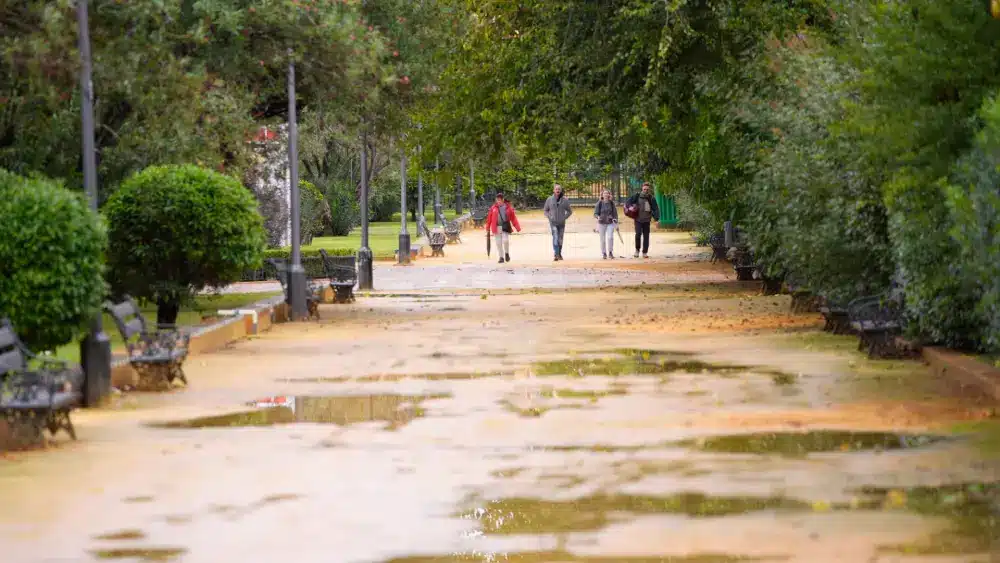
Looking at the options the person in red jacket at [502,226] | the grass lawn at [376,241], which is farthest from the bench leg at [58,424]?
the person in red jacket at [502,226]

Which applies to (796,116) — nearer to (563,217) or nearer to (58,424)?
(58,424)

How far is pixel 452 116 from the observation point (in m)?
34.7

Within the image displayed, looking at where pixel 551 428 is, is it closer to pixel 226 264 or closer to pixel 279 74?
pixel 226 264

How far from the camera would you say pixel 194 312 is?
1144 inches

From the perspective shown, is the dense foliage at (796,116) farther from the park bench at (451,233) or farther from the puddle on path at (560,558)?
the park bench at (451,233)

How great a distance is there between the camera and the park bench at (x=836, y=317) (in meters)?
22.2

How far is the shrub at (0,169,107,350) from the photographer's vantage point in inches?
591

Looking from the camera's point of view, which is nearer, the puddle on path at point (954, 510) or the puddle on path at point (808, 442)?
the puddle on path at point (954, 510)

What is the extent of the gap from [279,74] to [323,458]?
53.3ft

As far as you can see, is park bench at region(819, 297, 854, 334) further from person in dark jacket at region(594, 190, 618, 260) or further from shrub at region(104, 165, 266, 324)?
person in dark jacket at region(594, 190, 618, 260)

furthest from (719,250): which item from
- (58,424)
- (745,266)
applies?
(58,424)

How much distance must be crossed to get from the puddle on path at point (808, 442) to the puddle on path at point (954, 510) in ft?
5.73

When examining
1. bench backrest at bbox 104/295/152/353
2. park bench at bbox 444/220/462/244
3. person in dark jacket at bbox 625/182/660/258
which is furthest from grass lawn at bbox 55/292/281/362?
park bench at bbox 444/220/462/244

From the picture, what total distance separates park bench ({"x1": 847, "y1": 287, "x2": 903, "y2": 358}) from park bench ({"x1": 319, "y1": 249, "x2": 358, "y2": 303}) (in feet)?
43.1
